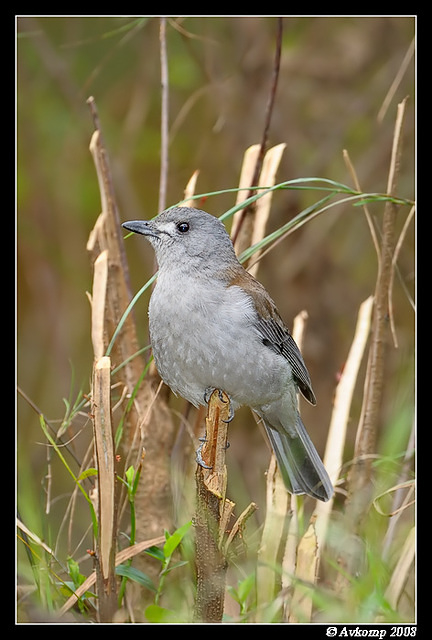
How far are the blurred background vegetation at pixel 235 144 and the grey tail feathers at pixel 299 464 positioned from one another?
1.88 metres

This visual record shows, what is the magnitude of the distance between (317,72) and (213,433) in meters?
3.84

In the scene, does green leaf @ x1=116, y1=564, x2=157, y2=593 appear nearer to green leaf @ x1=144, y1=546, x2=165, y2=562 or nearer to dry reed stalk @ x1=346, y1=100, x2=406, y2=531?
green leaf @ x1=144, y1=546, x2=165, y2=562

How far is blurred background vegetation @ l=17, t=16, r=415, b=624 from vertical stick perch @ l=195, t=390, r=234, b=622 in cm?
263

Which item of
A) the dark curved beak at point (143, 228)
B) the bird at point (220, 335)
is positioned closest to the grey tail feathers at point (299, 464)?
the bird at point (220, 335)

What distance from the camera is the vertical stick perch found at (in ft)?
8.18

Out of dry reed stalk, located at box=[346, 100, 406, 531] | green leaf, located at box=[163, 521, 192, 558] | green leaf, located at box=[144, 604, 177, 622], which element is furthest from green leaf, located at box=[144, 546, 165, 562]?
dry reed stalk, located at box=[346, 100, 406, 531]

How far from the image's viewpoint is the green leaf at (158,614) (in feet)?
8.44

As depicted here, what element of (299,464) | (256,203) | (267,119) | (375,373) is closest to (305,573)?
(299,464)

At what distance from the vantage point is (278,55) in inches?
130

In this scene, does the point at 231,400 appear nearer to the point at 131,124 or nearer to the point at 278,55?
the point at 278,55

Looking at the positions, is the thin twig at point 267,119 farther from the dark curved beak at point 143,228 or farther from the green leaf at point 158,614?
the green leaf at point 158,614

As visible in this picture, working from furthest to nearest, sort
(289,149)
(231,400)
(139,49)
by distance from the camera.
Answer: (139,49)
(289,149)
(231,400)

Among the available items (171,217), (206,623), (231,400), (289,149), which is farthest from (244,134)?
(206,623)

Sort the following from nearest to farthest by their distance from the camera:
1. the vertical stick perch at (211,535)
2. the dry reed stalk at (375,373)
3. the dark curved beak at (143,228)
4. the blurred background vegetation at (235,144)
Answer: the vertical stick perch at (211,535) < the dark curved beak at (143,228) < the dry reed stalk at (375,373) < the blurred background vegetation at (235,144)
